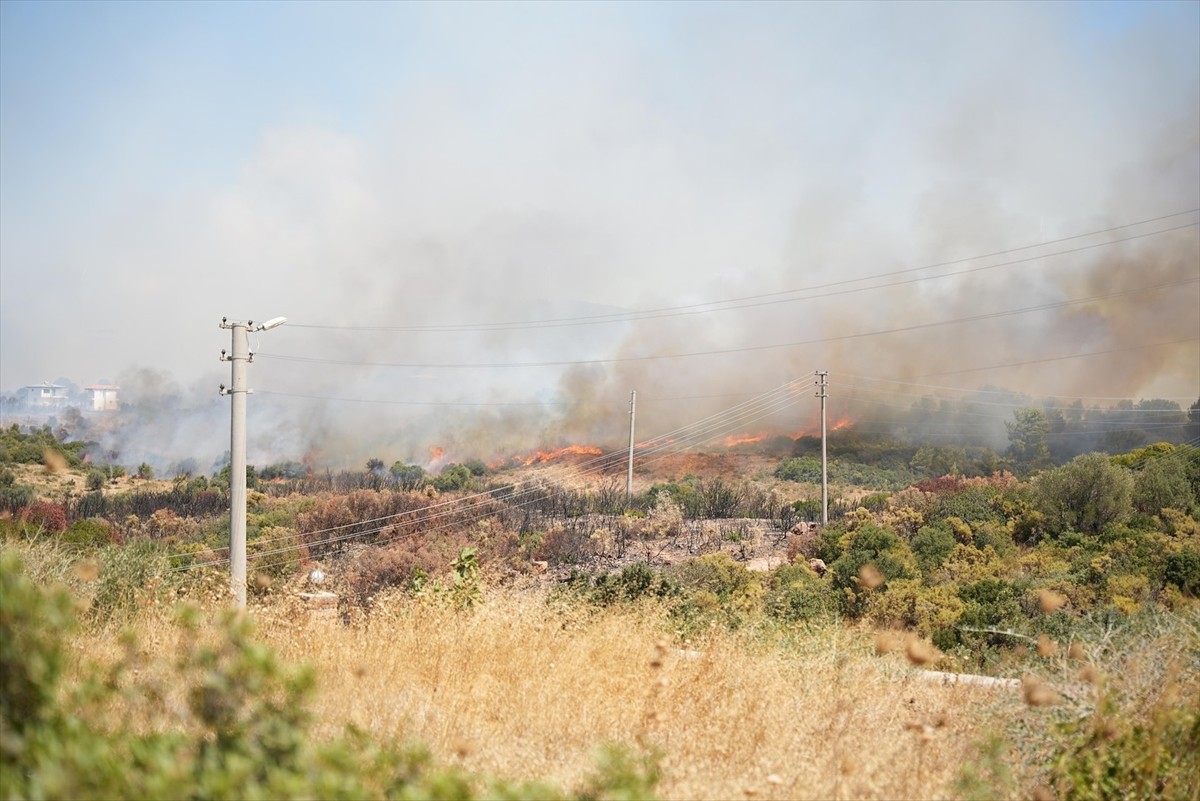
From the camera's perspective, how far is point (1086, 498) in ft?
77.5

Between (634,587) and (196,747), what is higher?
(196,747)

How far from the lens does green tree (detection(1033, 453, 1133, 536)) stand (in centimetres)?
2312

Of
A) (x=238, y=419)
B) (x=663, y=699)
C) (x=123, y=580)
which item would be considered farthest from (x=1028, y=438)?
(x=663, y=699)

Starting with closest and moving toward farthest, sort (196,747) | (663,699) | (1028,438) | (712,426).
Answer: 1. (196,747)
2. (663,699)
3. (1028,438)
4. (712,426)

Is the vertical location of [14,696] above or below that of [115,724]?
above

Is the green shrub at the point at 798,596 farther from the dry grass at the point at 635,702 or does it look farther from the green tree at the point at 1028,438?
the green tree at the point at 1028,438

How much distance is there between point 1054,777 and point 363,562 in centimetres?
1921

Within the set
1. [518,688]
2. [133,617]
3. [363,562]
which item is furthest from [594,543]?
[518,688]

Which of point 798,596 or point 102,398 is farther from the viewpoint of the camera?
point 102,398

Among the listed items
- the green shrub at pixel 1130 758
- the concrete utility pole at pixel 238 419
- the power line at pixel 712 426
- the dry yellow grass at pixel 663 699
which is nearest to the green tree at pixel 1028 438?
the power line at pixel 712 426

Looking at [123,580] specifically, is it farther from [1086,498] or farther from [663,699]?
[1086,498]

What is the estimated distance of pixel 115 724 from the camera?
429 centimetres

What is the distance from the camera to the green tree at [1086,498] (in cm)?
2312

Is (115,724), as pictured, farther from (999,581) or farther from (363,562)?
(363,562)
